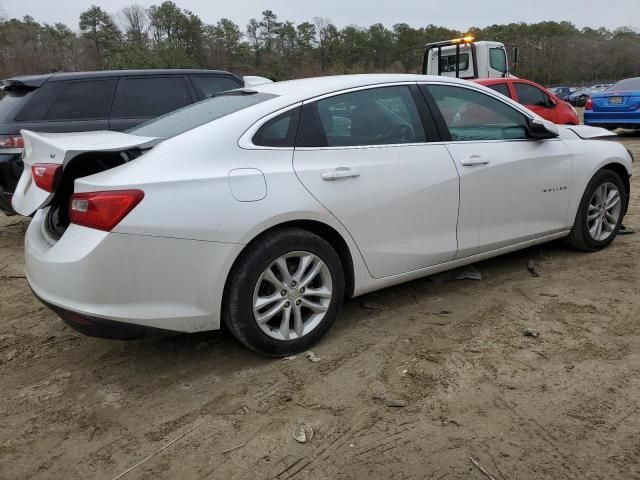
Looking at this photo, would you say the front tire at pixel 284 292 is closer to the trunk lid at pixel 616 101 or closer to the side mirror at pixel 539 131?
the side mirror at pixel 539 131

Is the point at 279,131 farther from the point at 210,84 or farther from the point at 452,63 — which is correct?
the point at 452,63

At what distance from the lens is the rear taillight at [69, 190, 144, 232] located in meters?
2.50

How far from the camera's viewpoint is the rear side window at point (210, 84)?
6.79m

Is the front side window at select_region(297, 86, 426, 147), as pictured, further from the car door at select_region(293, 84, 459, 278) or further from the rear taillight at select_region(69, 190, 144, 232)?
the rear taillight at select_region(69, 190, 144, 232)

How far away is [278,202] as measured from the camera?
2.84m

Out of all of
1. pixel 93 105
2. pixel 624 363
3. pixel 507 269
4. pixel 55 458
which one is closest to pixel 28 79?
pixel 93 105

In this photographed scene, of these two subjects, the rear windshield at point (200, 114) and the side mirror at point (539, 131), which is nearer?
the rear windshield at point (200, 114)

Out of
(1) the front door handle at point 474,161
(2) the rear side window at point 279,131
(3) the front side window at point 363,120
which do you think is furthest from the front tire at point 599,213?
(2) the rear side window at point 279,131

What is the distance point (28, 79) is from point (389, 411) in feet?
17.0

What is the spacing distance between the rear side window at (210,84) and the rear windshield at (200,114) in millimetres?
3358

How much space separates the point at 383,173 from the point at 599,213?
7.81 ft

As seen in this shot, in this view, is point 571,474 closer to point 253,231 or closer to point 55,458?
point 253,231

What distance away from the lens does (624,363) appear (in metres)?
2.88

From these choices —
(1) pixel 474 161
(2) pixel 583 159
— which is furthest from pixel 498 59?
(1) pixel 474 161
